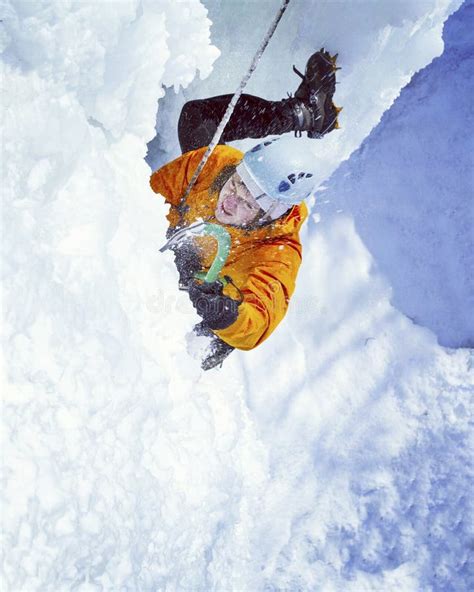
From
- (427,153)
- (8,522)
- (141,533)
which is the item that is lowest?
(427,153)

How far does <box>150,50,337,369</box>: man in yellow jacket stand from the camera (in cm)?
222

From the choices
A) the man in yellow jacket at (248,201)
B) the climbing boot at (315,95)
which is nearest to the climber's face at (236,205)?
the man in yellow jacket at (248,201)

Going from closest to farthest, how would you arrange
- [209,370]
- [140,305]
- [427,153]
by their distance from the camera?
[140,305] < [209,370] < [427,153]

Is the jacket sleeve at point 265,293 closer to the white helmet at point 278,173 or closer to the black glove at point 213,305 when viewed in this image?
the black glove at point 213,305

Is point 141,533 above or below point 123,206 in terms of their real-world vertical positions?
below

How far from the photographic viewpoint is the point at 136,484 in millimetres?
1546

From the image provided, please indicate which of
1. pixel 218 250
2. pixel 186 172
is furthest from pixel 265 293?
pixel 186 172

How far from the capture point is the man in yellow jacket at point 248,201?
2223 millimetres

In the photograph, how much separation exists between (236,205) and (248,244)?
0.28m

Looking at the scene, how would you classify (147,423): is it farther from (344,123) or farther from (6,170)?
(344,123)

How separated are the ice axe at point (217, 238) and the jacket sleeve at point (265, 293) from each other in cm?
21

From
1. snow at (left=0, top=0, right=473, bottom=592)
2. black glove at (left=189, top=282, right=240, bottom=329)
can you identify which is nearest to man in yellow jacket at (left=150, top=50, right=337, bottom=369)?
black glove at (left=189, top=282, right=240, bottom=329)

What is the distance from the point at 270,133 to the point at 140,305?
78.0 inches

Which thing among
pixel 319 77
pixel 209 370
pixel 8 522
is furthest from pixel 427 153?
pixel 8 522
